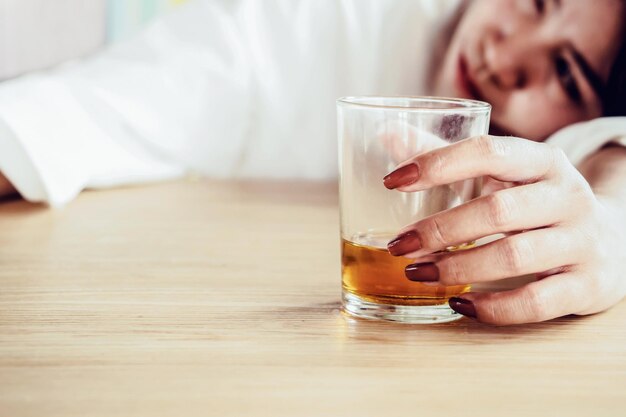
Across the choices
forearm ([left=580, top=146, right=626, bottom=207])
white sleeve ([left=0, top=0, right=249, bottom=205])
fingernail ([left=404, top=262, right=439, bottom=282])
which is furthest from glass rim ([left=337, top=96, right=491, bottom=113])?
white sleeve ([left=0, top=0, right=249, bottom=205])

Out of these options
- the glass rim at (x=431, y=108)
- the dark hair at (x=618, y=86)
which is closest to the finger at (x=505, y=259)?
the glass rim at (x=431, y=108)

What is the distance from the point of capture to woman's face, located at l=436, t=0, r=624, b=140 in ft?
3.93

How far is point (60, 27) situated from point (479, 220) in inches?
55.0

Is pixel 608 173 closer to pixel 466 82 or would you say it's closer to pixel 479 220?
pixel 479 220

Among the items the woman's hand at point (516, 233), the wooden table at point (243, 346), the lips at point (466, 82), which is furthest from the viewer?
the lips at point (466, 82)

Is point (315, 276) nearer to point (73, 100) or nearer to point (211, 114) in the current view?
point (73, 100)

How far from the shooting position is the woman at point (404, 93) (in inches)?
21.4

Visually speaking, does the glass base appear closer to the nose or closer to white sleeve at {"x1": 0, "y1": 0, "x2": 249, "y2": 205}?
white sleeve at {"x1": 0, "y1": 0, "x2": 249, "y2": 205}

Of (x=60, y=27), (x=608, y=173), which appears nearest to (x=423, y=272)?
(x=608, y=173)

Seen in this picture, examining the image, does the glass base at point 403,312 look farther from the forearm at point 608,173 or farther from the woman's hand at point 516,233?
the forearm at point 608,173

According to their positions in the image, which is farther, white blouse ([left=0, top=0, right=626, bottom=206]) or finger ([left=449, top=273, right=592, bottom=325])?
white blouse ([left=0, top=0, right=626, bottom=206])

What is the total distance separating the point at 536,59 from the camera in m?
1.26

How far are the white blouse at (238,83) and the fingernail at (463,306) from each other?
2.10 feet

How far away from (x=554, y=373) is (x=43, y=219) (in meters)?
0.65
